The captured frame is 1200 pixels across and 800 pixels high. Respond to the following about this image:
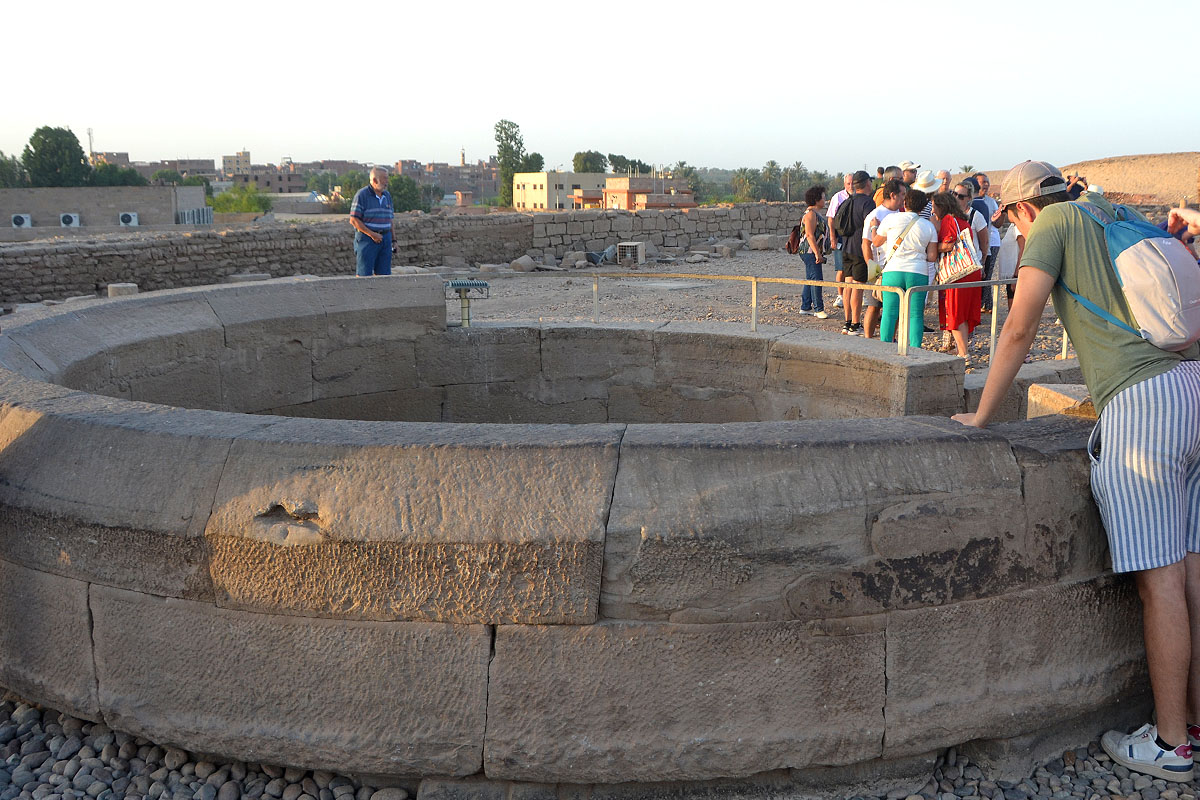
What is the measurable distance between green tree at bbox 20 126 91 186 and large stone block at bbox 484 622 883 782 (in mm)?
72803

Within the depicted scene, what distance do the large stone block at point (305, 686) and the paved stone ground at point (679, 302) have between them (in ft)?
23.2

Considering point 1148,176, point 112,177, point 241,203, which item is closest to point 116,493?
point 1148,176

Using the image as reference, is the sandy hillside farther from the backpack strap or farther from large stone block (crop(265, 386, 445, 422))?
the backpack strap

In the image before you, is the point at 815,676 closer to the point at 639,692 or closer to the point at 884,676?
the point at 884,676

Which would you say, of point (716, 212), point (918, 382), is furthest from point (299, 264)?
point (918, 382)

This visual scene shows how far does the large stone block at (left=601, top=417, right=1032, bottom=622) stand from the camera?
2.61 meters

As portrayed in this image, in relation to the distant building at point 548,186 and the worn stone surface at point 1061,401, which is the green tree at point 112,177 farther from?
the worn stone surface at point 1061,401

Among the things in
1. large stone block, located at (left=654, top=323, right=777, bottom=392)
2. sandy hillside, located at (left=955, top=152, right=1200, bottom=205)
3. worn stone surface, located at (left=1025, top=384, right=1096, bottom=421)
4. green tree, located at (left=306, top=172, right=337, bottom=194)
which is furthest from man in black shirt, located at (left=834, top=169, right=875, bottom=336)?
green tree, located at (left=306, top=172, right=337, bottom=194)

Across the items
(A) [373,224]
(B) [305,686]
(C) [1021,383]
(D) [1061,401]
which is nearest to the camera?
(B) [305,686]

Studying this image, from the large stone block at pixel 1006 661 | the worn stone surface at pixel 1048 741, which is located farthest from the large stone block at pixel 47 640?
the worn stone surface at pixel 1048 741

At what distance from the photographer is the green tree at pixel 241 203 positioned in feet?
225

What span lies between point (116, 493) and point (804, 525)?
1918 mm

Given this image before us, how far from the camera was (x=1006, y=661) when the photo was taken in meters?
2.83

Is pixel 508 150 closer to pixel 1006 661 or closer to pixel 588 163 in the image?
pixel 588 163
